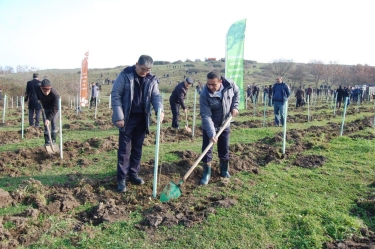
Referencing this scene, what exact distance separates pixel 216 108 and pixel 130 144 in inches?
57.5

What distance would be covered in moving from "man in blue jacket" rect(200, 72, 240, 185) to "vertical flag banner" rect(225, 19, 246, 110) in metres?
4.65

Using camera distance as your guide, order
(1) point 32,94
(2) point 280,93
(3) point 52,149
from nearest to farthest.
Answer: (3) point 52,149 < (1) point 32,94 < (2) point 280,93

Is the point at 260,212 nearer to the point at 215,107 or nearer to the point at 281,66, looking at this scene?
the point at 215,107

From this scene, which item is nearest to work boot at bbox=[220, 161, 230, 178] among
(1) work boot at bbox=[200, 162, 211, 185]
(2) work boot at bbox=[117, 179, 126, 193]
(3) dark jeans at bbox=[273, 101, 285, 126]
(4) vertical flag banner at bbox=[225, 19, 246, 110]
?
(1) work boot at bbox=[200, 162, 211, 185]

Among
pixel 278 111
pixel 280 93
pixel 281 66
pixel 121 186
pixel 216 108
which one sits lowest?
pixel 121 186

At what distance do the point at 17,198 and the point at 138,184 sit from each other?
1.70 meters

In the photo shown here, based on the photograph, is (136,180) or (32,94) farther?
(32,94)

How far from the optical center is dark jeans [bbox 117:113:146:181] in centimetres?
471

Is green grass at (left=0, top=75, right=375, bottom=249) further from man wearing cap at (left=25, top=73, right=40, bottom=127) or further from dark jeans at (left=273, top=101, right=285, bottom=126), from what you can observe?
man wearing cap at (left=25, top=73, right=40, bottom=127)

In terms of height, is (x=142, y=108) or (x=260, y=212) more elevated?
(x=142, y=108)

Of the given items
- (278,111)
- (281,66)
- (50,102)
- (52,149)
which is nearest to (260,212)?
(52,149)

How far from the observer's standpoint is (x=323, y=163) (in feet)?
21.5

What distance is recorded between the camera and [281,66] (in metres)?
63.2

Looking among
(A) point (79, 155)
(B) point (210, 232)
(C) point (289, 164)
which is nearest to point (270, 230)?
(B) point (210, 232)
